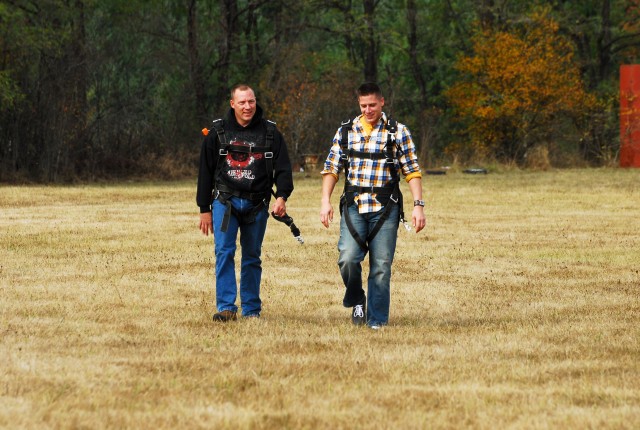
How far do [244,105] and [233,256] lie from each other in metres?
1.16

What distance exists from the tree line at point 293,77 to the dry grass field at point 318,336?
50.1 feet

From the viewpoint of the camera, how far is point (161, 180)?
A: 3441 centimetres

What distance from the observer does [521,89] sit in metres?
43.2

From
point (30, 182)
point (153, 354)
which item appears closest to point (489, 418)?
point (153, 354)

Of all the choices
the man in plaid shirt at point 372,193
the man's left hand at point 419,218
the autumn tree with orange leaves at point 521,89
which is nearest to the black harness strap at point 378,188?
the man in plaid shirt at point 372,193

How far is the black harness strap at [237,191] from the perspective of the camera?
9117 millimetres

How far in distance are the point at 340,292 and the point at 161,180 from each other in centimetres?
2374

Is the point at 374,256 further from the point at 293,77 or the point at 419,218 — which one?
the point at 293,77

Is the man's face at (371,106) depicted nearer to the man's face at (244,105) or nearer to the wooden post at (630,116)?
the man's face at (244,105)

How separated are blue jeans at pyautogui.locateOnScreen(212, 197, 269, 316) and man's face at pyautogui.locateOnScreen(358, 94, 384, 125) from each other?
3.83ft

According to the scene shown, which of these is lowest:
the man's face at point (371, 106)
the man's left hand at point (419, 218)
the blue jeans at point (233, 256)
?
the blue jeans at point (233, 256)

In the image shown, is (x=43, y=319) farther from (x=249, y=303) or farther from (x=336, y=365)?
(x=336, y=365)

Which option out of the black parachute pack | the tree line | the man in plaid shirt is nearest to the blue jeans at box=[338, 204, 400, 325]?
the man in plaid shirt

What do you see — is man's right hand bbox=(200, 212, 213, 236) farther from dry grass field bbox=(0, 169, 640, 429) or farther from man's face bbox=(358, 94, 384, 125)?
man's face bbox=(358, 94, 384, 125)
